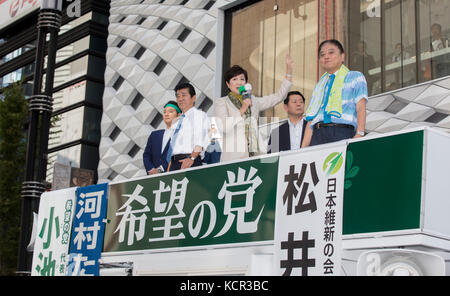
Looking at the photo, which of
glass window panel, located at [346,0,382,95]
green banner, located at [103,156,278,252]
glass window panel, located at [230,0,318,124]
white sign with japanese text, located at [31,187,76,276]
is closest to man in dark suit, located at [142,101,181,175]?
white sign with japanese text, located at [31,187,76,276]

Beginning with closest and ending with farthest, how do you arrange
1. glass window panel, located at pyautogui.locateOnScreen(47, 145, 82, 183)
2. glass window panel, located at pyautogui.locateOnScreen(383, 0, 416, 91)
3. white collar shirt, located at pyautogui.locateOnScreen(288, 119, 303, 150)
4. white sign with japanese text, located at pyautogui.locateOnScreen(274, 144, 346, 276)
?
white sign with japanese text, located at pyautogui.locateOnScreen(274, 144, 346, 276), white collar shirt, located at pyautogui.locateOnScreen(288, 119, 303, 150), glass window panel, located at pyautogui.locateOnScreen(383, 0, 416, 91), glass window panel, located at pyautogui.locateOnScreen(47, 145, 82, 183)

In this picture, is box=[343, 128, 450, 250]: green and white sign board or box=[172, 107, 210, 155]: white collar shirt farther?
box=[172, 107, 210, 155]: white collar shirt

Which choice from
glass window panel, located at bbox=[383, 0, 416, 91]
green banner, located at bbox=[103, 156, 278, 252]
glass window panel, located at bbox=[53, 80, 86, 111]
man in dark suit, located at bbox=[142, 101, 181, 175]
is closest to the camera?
green banner, located at bbox=[103, 156, 278, 252]

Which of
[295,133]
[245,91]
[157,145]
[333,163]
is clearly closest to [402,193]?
[333,163]

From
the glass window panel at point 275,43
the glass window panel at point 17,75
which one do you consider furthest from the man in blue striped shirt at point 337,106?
the glass window panel at point 17,75

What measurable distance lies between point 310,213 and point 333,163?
0.30 m

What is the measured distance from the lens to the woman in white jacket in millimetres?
5320

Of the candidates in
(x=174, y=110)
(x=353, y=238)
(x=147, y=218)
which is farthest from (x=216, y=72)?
(x=353, y=238)

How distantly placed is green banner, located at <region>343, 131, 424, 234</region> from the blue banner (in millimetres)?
2086

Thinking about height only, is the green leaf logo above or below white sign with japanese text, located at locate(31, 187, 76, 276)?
above

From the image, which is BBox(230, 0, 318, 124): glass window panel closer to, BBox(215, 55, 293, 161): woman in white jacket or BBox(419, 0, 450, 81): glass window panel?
BBox(419, 0, 450, 81): glass window panel

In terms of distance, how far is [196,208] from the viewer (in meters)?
4.00

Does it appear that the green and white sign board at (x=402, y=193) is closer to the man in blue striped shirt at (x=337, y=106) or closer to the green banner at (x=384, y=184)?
the green banner at (x=384, y=184)
